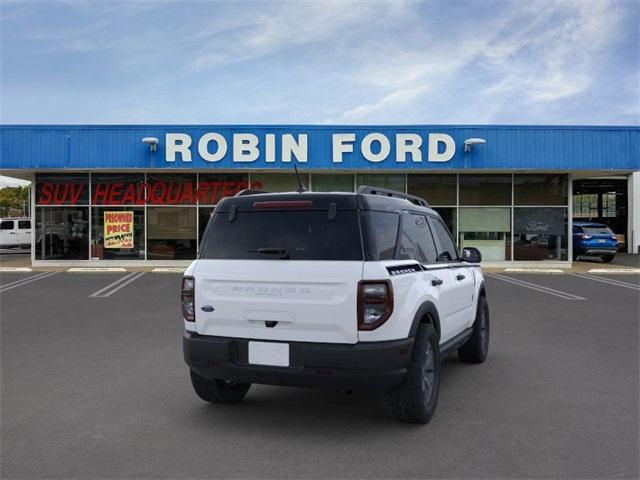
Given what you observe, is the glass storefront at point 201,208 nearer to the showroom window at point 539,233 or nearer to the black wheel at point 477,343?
the showroom window at point 539,233

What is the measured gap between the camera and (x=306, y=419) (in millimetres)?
4957

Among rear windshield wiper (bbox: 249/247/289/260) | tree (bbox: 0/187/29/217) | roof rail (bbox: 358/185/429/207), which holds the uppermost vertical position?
tree (bbox: 0/187/29/217)

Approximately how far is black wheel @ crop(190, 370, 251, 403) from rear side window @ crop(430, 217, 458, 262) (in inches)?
89.5

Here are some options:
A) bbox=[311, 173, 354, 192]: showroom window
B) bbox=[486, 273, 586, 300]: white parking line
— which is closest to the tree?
bbox=[311, 173, 354, 192]: showroom window

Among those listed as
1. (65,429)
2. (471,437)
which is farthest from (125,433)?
(471,437)

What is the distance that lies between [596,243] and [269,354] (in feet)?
75.1

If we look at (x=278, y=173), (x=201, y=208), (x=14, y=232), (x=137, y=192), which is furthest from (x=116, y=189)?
(x=14, y=232)

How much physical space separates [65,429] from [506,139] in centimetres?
1879

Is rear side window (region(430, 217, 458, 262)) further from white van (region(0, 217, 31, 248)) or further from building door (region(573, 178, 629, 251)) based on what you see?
white van (region(0, 217, 31, 248))

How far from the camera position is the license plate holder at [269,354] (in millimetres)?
4413

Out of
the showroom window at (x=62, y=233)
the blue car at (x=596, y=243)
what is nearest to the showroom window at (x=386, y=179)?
the blue car at (x=596, y=243)

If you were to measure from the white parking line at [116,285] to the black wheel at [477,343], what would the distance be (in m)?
8.86

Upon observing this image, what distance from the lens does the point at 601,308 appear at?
37.9 ft

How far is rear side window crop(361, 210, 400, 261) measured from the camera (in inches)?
175
